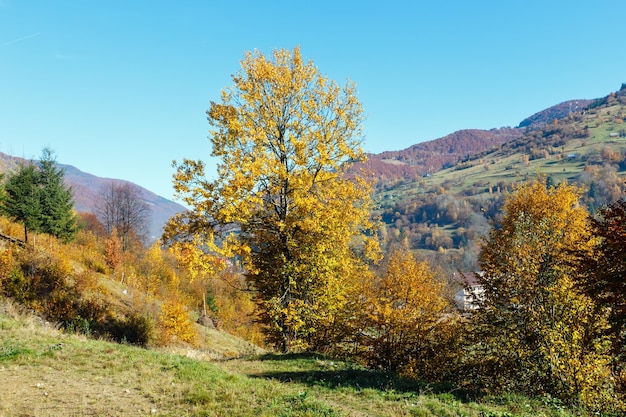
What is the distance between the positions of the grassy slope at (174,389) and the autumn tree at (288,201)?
4966 mm

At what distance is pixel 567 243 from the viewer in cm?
2069

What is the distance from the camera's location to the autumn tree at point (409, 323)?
20.1 metres

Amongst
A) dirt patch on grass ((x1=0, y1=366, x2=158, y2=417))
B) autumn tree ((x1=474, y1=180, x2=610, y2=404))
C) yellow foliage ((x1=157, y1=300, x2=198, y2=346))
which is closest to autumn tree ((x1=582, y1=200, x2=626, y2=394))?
autumn tree ((x1=474, y1=180, x2=610, y2=404))

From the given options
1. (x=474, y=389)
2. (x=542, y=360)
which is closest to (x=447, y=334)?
(x=542, y=360)

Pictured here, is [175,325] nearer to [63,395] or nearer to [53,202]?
[53,202]

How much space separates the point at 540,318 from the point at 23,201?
51145 millimetres

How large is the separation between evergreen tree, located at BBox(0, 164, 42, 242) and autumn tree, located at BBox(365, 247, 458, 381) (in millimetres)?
42392

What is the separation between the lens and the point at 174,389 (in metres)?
10.3

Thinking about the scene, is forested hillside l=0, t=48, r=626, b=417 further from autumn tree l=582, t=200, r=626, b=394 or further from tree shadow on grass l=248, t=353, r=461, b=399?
autumn tree l=582, t=200, r=626, b=394

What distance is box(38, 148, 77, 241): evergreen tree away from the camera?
4756 centimetres

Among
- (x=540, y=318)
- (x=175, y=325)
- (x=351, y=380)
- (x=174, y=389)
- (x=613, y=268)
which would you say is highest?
(x=613, y=268)

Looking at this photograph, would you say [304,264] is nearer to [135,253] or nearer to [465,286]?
[465,286]

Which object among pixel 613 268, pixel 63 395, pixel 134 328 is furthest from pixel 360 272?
pixel 134 328

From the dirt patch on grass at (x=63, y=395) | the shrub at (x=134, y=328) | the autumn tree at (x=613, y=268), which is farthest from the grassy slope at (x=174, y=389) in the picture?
the shrub at (x=134, y=328)
